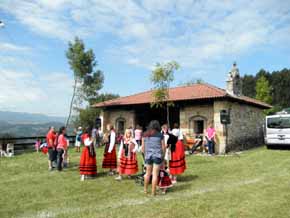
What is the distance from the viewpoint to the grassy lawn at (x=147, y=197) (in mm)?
5156

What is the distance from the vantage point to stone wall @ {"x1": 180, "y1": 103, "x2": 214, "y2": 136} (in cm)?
1669

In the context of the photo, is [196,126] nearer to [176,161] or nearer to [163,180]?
[176,161]

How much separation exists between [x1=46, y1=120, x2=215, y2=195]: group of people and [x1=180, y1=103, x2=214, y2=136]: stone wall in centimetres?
835

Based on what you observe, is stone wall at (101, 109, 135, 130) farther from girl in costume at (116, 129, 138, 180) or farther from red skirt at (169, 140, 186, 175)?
red skirt at (169, 140, 186, 175)

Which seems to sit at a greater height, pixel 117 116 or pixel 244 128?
pixel 117 116

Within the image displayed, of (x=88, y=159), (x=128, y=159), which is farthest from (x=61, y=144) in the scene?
(x=128, y=159)

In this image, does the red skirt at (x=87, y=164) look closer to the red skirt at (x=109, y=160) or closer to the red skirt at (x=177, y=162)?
the red skirt at (x=109, y=160)

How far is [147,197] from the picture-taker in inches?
244

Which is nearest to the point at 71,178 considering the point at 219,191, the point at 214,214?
the point at 219,191

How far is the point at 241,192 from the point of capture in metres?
6.50

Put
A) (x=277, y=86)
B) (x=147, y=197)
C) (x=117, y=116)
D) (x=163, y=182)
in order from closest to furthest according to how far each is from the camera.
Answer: (x=147, y=197), (x=163, y=182), (x=117, y=116), (x=277, y=86)

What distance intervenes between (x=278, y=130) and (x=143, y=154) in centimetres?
1109

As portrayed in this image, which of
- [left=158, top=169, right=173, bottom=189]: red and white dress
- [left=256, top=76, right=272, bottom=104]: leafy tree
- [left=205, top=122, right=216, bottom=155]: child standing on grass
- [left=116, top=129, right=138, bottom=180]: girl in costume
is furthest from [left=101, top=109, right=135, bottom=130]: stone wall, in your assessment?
[left=256, top=76, right=272, bottom=104]: leafy tree

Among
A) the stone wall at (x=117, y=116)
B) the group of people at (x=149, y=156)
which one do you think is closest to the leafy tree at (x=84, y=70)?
the stone wall at (x=117, y=116)
